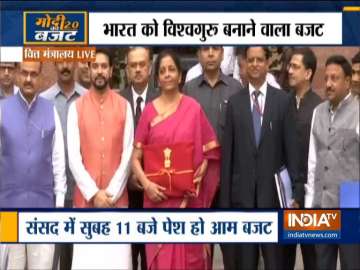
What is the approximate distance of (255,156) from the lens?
568 cm

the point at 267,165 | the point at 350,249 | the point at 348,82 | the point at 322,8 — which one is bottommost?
the point at 350,249

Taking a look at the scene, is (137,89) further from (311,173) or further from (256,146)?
(311,173)

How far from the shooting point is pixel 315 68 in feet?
18.5

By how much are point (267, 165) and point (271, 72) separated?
0.45 metres

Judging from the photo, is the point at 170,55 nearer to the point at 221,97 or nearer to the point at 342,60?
the point at 221,97

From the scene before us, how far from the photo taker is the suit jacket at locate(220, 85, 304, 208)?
566 centimetres

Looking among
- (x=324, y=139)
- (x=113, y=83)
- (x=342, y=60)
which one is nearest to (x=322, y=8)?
(x=342, y=60)


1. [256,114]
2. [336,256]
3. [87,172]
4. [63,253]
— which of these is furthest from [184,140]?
[336,256]

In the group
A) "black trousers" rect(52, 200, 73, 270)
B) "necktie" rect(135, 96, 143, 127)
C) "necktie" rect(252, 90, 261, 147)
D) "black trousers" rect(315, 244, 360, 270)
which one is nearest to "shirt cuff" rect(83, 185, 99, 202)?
"black trousers" rect(52, 200, 73, 270)

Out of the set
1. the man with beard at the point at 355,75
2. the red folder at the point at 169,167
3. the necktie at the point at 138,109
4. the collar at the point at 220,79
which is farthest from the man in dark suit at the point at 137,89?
the man with beard at the point at 355,75

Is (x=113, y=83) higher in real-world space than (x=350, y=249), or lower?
higher

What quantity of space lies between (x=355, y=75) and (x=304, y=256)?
0.94m

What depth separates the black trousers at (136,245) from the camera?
18.6ft

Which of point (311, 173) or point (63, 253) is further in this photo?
point (63, 253)
